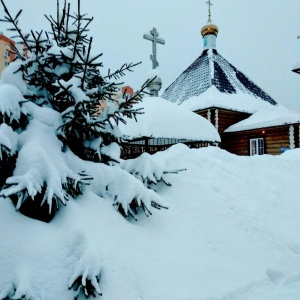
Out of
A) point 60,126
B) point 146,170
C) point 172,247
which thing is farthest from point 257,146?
point 60,126

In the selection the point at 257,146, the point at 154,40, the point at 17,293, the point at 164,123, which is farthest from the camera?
the point at 257,146

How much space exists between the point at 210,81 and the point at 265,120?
175 inches

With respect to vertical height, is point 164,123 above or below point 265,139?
below

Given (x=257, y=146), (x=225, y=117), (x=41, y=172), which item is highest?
(x=225, y=117)

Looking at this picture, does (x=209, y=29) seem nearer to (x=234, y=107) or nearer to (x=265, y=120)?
(x=234, y=107)

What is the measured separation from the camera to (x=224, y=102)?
16938mm

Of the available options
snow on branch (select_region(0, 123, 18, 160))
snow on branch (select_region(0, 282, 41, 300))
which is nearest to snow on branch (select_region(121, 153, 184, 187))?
snow on branch (select_region(0, 123, 18, 160))

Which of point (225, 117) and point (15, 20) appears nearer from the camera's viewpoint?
point (15, 20)

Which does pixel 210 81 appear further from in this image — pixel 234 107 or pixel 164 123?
pixel 164 123

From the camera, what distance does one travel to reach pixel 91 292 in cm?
205

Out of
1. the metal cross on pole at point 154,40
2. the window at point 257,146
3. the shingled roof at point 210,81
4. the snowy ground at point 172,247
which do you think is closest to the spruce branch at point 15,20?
the snowy ground at point 172,247

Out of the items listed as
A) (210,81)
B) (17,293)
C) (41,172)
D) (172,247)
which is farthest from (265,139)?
(17,293)

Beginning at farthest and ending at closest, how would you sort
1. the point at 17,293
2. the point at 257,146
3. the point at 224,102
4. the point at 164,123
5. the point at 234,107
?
the point at 234,107 → the point at 224,102 → the point at 257,146 → the point at 164,123 → the point at 17,293

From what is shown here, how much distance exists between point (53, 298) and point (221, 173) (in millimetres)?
3456
